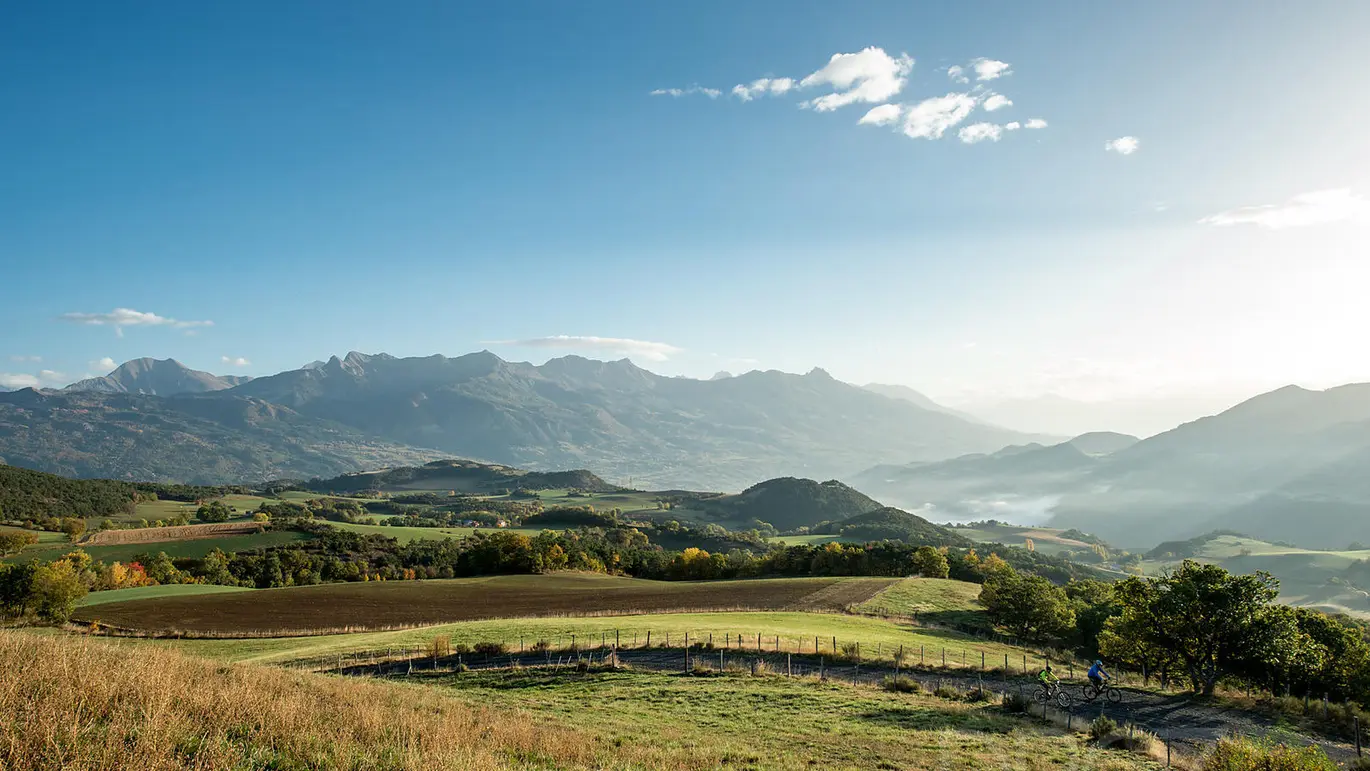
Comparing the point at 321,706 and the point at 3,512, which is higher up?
the point at 321,706

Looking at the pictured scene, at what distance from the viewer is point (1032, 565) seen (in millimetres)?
198375

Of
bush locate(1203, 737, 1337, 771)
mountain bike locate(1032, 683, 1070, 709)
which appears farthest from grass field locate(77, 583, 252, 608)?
bush locate(1203, 737, 1337, 771)

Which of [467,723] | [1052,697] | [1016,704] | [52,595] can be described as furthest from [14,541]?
[1052,697]

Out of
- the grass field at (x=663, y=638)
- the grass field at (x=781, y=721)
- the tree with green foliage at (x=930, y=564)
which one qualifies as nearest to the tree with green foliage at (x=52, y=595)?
the grass field at (x=663, y=638)

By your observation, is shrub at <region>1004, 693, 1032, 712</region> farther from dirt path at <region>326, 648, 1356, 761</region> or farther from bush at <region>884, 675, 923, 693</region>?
bush at <region>884, 675, 923, 693</region>

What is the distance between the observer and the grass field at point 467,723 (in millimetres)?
10000

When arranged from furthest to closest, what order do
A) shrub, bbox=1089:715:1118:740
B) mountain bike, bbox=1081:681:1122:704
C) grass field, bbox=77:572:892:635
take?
grass field, bbox=77:572:892:635
mountain bike, bbox=1081:681:1122:704
shrub, bbox=1089:715:1118:740

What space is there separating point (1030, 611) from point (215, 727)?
75.9m

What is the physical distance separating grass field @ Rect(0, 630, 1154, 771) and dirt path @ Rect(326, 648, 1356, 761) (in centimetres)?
380

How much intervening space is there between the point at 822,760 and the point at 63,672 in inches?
672

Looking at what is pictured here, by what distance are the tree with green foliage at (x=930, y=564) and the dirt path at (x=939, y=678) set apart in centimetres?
8229

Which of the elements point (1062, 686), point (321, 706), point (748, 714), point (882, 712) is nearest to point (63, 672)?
point (321, 706)

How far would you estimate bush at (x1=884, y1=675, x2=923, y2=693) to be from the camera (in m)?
29.3

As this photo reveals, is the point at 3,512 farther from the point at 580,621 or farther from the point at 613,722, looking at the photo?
the point at 613,722
